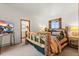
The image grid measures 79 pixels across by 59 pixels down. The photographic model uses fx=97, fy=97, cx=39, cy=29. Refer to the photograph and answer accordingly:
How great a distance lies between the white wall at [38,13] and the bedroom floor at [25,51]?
0.54 feet

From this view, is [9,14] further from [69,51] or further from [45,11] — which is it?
[69,51]

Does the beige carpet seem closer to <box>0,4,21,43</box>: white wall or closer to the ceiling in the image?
the ceiling

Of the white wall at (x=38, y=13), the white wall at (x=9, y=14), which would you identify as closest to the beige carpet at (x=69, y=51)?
the white wall at (x=38, y=13)

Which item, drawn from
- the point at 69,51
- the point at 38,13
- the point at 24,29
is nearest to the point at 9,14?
the point at 24,29

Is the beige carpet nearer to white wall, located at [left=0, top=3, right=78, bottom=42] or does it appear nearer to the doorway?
white wall, located at [left=0, top=3, right=78, bottom=42]

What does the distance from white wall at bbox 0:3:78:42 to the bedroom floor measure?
0.16 meters

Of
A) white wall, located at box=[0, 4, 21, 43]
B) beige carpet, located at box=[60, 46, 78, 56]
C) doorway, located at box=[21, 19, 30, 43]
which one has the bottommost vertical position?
beige carpet, located at box=[60, 46, 78, 56]

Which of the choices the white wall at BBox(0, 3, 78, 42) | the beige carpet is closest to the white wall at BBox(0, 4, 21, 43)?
the white wall at BBox(0, 3, 78, 42)

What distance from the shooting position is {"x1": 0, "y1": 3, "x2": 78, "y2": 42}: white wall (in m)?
1.75

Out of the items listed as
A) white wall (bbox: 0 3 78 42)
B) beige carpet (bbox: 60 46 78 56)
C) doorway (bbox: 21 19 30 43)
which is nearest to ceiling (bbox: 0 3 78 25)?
white wall (bbox: 0 3 78 42)

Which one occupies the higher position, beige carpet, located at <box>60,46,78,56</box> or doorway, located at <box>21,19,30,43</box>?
doorway, located at <box>21,19,30,43</box>

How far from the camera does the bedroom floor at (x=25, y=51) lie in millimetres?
1762

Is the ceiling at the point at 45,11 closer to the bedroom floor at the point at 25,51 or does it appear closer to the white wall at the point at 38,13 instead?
the white wall at the point at 38,13

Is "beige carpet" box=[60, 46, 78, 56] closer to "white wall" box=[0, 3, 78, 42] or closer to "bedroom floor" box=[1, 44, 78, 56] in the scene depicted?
"bedroom floor" box=[1, 44, 78, 56]
